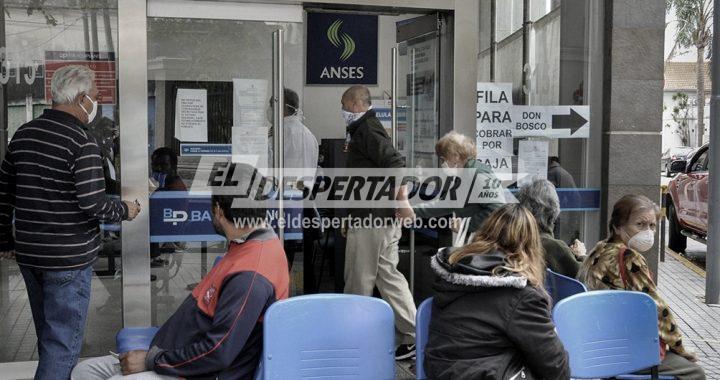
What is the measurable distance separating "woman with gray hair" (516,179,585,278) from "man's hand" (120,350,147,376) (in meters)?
2.40

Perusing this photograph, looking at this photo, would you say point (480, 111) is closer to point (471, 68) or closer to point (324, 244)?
point (471, 68)

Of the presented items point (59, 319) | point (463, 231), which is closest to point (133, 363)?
point (59, 319)

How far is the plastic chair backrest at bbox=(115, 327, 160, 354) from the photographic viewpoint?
3.76 metres

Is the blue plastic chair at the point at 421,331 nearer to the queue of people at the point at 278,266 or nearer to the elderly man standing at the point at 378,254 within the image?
the queue of people at the point at 278,266

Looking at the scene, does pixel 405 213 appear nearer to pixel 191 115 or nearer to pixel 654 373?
pixel 191 115

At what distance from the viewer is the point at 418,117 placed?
22.6 ft

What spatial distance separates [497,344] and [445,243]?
12.0ft

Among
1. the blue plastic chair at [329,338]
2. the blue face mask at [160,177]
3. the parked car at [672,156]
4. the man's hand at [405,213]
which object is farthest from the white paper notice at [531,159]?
the parked car at [672,156]

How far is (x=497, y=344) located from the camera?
3.09 meters

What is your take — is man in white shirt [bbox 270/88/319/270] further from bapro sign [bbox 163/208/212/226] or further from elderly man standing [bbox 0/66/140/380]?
elderly man standing [bbox 0/66/140/380]

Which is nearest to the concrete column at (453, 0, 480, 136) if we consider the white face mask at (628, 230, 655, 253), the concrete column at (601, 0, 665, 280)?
the concrete column at (601, 0, 665, 280)

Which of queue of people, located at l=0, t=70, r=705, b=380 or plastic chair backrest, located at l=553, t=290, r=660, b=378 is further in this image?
plastic chair backrest, located at l=553, t=290, r=660, b=378

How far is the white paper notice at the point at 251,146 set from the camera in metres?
5.90

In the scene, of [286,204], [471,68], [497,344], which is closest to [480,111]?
[471,68]
